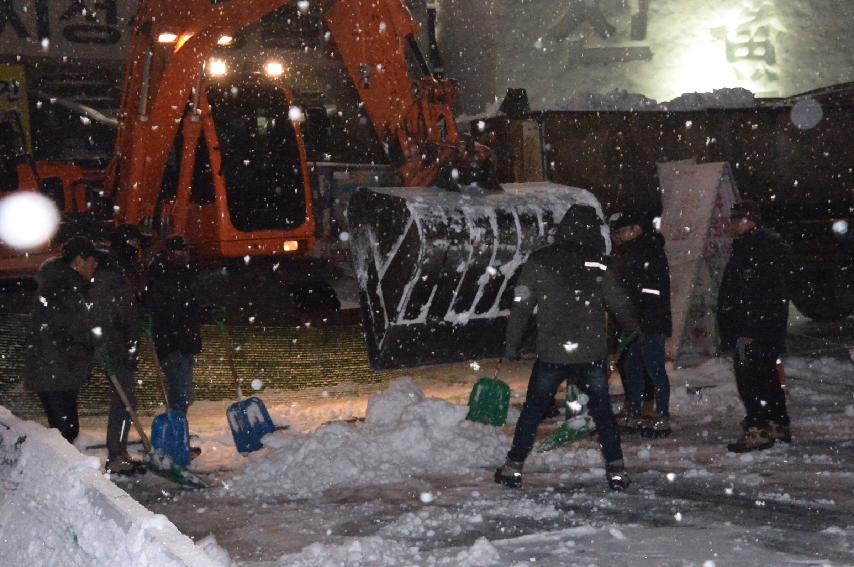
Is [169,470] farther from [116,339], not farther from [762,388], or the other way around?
[762,388]

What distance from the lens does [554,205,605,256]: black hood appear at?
6.37m

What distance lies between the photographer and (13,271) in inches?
545

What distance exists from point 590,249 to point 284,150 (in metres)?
7.22

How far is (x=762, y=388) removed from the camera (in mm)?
7254

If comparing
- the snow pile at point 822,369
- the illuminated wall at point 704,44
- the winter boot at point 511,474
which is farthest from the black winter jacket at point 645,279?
the illuminated wall at point 704,44

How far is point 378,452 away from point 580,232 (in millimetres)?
2016

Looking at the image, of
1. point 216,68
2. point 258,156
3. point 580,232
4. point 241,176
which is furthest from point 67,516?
point 216,68

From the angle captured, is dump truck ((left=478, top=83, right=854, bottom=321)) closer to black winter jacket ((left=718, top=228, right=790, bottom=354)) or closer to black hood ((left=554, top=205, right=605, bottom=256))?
black winter jacket ((left=718, top=228, right=790, bottom=354))

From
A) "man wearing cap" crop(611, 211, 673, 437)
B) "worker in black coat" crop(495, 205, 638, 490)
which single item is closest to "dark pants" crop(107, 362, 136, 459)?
"worker in black coat" crop(495, 205, 638, 490)

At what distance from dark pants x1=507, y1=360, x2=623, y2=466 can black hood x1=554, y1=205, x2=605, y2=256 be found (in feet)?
2.31

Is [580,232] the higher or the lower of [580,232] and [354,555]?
the higher

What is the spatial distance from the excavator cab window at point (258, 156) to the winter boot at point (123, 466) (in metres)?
5.60

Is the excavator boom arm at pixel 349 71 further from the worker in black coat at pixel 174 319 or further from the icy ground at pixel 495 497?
the icy ground at pixel 495 497

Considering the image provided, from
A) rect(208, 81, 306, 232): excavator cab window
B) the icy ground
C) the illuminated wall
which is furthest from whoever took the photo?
the illuminated wall
